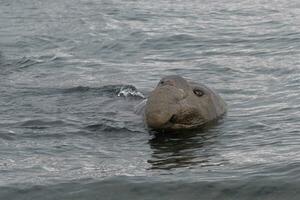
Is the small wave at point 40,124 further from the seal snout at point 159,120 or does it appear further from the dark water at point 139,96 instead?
the seal snout at point 159,120

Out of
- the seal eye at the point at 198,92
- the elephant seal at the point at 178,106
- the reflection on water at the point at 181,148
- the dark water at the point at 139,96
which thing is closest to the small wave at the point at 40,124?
the dark water at the point at 139,96

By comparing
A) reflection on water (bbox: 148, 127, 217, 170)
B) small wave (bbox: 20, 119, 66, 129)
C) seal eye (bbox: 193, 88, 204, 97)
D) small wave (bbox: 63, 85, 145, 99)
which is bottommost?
reflection on water (bbox: 148, 127, 217, 170)

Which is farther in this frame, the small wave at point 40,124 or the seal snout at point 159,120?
the small wave at point 40,124

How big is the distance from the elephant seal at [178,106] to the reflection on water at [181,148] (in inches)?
5.4

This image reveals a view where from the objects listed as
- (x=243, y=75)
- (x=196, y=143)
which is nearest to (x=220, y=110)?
(x=196, y=143)

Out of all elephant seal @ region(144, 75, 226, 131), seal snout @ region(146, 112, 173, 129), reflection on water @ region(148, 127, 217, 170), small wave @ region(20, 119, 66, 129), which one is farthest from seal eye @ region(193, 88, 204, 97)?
small wave @ region(20, 119, 66, 129)

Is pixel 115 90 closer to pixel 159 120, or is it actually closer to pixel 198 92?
pixel 198 92

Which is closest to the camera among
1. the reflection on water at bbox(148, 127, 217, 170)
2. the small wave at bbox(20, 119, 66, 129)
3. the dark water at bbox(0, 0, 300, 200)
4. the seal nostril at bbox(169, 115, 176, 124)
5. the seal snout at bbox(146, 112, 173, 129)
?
the dark water at bbox(0, 0, 300, 200)

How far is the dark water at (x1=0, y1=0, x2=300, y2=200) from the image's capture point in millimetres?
7441

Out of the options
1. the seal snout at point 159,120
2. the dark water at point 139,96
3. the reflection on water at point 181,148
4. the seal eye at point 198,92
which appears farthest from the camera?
the seal eye at point 198,92

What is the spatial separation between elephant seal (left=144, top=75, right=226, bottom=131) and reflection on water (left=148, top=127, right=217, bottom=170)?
0.45 feet

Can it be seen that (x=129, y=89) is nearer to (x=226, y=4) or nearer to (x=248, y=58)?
(x=248, y=58)

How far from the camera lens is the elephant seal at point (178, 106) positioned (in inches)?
359

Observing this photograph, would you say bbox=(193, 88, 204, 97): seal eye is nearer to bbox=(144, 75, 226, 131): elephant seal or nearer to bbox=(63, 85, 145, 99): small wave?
bbox=(144, 75, 226, 131): elephant seal
